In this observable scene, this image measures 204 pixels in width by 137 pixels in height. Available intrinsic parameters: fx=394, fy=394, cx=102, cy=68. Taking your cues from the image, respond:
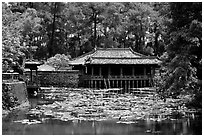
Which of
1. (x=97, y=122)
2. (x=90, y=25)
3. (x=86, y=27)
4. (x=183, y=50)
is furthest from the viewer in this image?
(x=90, y=25)

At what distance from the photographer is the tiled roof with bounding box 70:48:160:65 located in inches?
1576

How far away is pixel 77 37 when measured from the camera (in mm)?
52531

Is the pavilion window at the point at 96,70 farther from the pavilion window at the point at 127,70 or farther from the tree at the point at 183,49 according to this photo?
the tree at the point at 183,49

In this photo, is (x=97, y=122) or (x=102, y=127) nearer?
(x=102, y=127)

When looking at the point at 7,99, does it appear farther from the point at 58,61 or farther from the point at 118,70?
the point at 118,70

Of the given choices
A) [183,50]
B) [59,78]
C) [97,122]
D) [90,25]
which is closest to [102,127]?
[97,122]

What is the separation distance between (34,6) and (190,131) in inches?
1601

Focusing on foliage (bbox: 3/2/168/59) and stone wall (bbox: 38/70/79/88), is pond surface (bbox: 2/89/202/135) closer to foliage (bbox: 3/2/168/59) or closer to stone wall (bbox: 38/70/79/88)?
stone wall (bbox: 38/70/79/88)

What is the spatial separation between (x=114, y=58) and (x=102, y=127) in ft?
87.6

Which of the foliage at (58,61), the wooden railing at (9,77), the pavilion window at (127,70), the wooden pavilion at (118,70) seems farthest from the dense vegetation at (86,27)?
the wooden railing at (9,77)

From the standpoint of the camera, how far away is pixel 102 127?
46.3 ft

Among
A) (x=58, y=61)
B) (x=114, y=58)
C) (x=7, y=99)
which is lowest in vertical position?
(x=7, y=99)

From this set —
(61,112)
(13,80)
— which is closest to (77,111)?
(61,112)

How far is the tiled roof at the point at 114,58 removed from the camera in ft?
131
